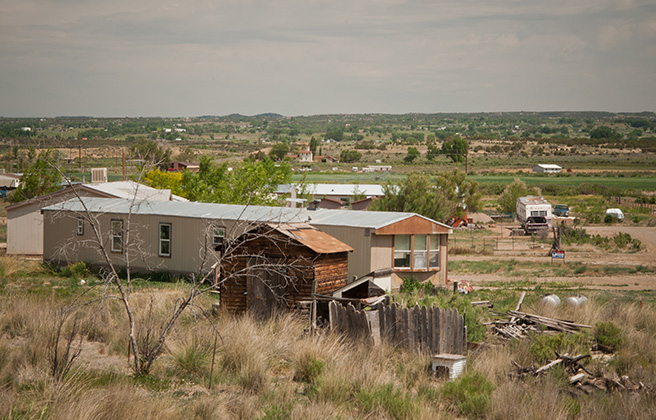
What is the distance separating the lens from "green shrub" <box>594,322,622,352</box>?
15.4 meters

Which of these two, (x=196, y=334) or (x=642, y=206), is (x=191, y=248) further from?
(x=642, y=206)

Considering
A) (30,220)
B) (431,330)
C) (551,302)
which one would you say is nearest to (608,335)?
(551,302)

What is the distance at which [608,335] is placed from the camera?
15.7m

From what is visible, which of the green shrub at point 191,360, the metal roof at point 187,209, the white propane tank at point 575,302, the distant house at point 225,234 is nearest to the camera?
the green shrub at point 191,360

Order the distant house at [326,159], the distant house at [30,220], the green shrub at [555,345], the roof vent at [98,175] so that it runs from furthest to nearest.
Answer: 1. the distant house at [326,159]
2. the roof vent at [98,175]
3. the distant house at [30,220]
4. the green shrub at [555,345]

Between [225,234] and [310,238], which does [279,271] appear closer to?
[310,238]

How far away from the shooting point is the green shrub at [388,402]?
33.2 feet

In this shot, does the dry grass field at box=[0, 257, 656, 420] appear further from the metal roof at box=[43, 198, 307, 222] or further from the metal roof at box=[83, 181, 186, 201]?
the metal roof at box=[83, 181, 186, 201]

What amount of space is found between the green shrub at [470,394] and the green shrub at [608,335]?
4.80 metres

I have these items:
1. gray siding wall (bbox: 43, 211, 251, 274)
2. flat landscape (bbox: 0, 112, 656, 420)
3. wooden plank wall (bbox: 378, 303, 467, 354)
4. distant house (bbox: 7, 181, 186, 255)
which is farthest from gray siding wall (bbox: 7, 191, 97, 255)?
wooden plank wall (bbox: 378, 303, 467, 354)

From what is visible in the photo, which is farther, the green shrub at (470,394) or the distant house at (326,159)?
the distant house at (326,159)

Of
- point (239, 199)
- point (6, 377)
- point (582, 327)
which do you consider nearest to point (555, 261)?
point (239, 199)

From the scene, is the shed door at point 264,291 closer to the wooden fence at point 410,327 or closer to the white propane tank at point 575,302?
the wooden fence at point 410,327

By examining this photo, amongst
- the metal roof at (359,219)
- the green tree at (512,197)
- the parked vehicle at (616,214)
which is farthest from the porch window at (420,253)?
the green tree at (512,197)
